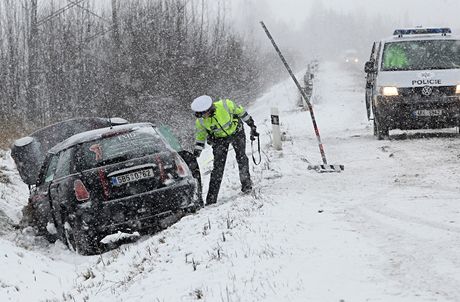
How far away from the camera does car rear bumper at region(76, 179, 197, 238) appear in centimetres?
762

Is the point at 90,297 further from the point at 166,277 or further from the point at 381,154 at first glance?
the point at 381,154

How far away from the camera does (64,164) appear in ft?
27.5

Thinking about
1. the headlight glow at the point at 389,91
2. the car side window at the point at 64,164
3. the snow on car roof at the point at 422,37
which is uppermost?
the snow on car roof at the point at 422,37

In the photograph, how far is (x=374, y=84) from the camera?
14406mm

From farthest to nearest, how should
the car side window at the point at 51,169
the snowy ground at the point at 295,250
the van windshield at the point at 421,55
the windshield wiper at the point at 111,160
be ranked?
the van windshield at the point at 421,55 < the car side window at the point at 51,169 < the windshield wiper at the point at 111,160 < the snowy ground at the point at 295,250

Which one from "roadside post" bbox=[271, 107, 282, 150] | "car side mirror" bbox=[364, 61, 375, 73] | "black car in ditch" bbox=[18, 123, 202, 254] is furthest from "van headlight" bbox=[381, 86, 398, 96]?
"black car in ditch" bbox=[18, 123, 202, 254]

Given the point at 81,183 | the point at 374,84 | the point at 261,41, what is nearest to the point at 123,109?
the point at 374,84

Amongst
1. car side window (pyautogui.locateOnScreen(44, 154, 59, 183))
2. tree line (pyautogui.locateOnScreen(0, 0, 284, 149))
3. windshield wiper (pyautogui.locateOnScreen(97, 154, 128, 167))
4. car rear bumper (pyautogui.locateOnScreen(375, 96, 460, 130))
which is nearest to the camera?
windshield wiper (pyautogui.locateOnScreen(97, 154, 128, 167))

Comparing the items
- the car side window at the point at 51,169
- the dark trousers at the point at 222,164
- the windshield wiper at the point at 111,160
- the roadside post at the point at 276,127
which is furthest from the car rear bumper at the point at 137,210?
the roadside post at the point at 276,127

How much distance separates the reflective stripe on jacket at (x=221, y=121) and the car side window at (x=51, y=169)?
2113 mm

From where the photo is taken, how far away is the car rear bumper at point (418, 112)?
42.9 ft

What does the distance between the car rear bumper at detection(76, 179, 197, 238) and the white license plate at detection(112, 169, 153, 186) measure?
0.70ft

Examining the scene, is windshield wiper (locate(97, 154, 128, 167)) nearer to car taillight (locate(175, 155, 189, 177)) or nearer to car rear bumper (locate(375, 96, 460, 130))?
car taillight (locate(175, 155, 189, 177))

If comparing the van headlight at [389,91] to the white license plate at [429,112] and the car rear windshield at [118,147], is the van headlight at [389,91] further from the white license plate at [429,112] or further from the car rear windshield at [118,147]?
the car rear windshield at [118,147]
